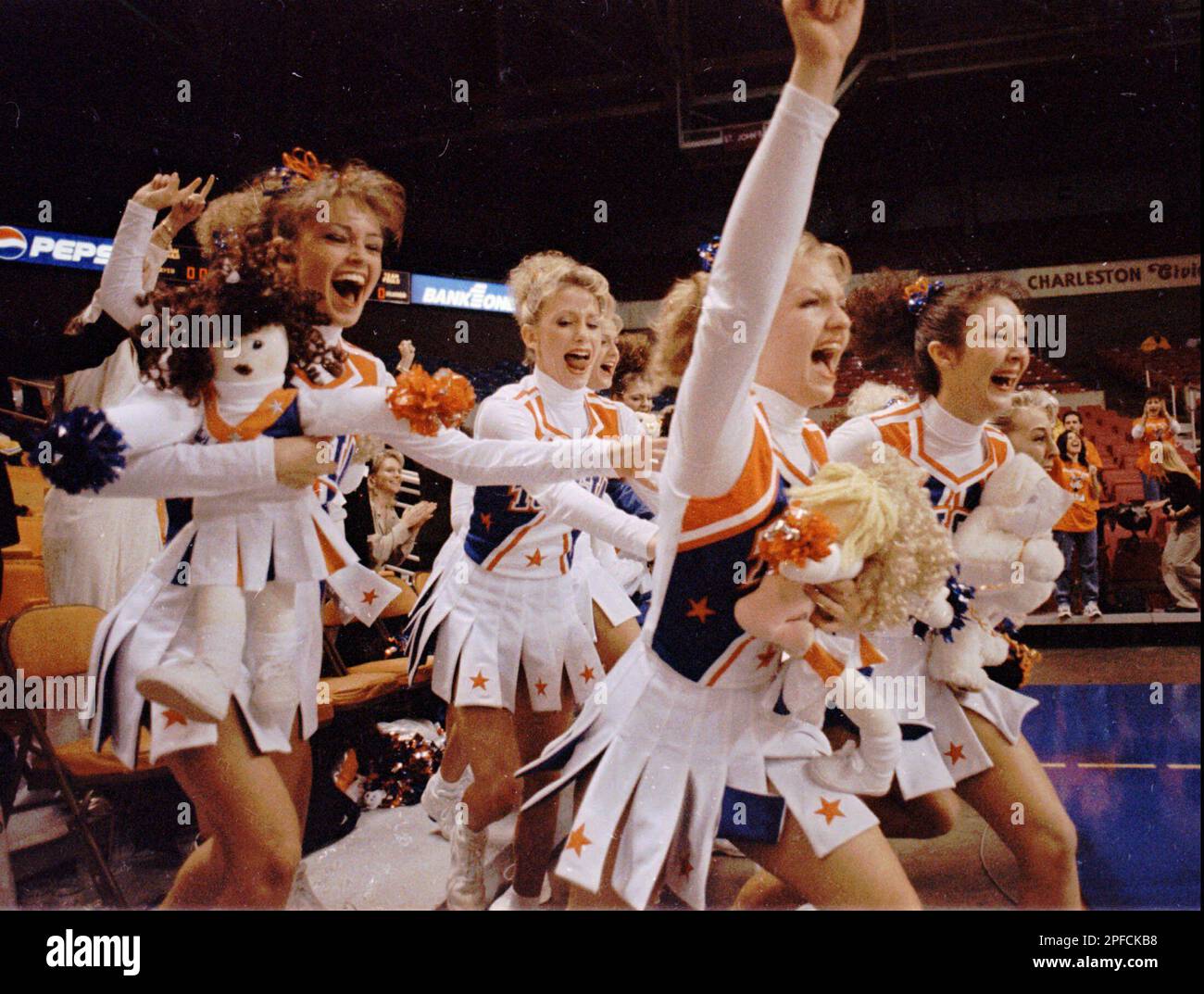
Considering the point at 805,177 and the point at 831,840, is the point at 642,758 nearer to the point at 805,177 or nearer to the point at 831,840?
the point at 831,840

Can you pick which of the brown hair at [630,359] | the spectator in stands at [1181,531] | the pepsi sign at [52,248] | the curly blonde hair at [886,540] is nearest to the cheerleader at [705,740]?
the curly blonde hair at [886,540]

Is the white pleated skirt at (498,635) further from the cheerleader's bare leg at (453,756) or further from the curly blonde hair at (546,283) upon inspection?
Answer: the curly blonde hair at (546,283)

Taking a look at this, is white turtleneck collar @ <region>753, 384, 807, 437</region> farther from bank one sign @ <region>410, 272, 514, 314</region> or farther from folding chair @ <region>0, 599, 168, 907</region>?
folding chair @ <region>0, 599, 168, 907</region>

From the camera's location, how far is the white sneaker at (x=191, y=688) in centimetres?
218

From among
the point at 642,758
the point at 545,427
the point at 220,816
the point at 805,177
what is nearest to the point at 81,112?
the point at 545,427

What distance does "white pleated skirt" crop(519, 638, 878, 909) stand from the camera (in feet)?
6.33

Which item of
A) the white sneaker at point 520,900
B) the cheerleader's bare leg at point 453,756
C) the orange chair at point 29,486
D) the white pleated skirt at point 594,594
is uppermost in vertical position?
the orange chair at point 29,486

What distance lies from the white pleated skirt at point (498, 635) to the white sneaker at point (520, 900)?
0.44m

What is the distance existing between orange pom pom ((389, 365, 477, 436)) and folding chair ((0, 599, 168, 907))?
892 millimetres

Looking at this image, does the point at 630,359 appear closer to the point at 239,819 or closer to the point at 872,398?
the point at 872,398

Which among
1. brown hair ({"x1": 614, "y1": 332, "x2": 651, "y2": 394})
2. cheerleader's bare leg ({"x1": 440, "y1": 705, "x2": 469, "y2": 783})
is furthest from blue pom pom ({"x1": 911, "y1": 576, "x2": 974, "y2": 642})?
cheerleader's bare leg ({"x1": 440, "y1": 705, "x2": 469, "y2": 783})

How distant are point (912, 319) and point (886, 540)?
0.78 metres

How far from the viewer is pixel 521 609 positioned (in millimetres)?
2545

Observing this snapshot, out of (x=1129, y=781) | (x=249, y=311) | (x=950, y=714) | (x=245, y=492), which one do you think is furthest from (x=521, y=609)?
(x=1129, y=781)
